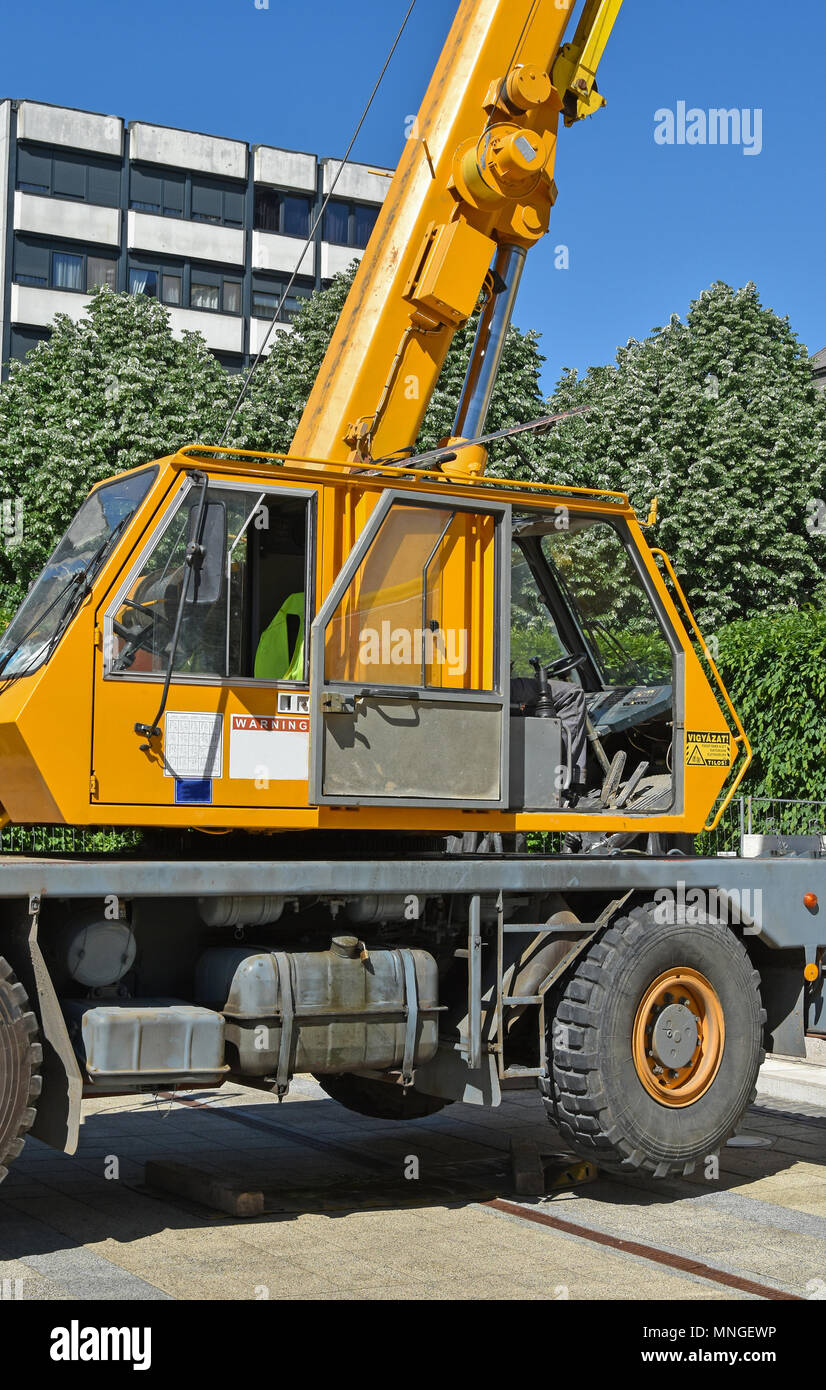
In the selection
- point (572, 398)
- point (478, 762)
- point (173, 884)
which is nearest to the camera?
point (173, 884)

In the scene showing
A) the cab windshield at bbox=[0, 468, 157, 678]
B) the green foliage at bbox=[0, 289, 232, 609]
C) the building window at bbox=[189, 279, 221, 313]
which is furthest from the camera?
the building window at bbox=[189, 279, 221, 313]

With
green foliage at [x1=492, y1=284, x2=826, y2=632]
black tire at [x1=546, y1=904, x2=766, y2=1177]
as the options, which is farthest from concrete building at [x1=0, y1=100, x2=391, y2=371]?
black tire at [x1=546, y1=904, x2=766, y2=1177]

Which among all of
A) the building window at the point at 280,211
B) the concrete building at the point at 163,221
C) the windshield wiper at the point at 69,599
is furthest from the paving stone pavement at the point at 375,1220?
the building window at the point at 280,211

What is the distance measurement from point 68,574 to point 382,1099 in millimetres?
3802

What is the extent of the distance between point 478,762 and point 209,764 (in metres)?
1.35

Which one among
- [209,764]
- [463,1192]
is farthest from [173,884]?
[463,1192]

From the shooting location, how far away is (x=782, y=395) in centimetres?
3025

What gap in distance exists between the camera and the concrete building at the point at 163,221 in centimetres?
5072

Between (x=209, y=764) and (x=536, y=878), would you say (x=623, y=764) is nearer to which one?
(x=536, y=878)

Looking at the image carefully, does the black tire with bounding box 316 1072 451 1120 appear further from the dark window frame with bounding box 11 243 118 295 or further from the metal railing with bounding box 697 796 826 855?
the dark window frame with bounding box 11 243 118 295

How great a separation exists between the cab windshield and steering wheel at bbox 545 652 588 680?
8.53ft

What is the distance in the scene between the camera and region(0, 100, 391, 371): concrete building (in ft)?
166
